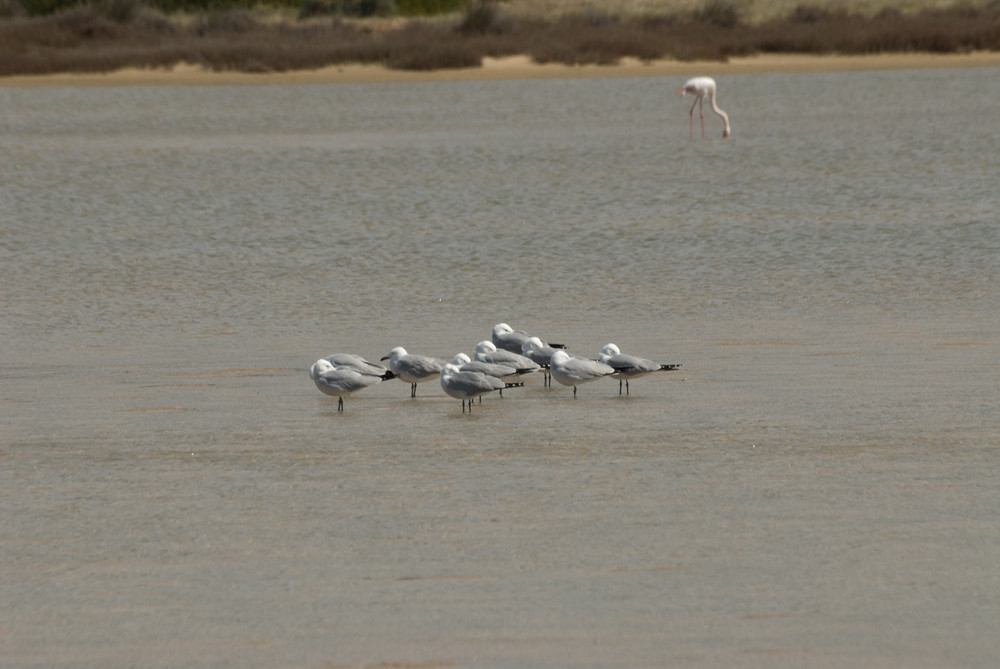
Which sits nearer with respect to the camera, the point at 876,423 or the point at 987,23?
the point at 876,423

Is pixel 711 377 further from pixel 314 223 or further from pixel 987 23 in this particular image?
pixel 987 23

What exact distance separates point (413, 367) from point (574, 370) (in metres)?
0.92

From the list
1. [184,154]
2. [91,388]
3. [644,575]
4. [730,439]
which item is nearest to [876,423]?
[730,439]

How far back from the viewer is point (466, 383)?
9.35m

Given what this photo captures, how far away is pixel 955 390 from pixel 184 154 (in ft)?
72.3

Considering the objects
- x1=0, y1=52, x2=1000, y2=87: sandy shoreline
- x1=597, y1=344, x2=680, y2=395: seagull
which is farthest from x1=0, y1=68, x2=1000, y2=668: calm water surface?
x1=0, y1=52, x2=1000, y2=87: sandy shoreline

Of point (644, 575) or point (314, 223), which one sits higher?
point (644, 575)

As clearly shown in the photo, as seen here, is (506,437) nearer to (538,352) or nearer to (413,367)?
(413,367)

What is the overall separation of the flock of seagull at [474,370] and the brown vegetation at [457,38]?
41430 millimetres

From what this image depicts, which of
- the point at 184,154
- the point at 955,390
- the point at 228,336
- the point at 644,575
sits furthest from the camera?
the point at 184,154

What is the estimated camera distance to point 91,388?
10469mm

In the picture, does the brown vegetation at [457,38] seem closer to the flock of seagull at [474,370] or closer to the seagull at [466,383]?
the flock of seagull at [474,370]

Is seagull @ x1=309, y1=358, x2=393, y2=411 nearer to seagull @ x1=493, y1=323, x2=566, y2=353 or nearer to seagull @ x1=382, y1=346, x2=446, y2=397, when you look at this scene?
seagull @ x1=382, y1=346, x2=446, y2=397

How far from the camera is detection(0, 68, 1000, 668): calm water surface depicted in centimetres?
593
